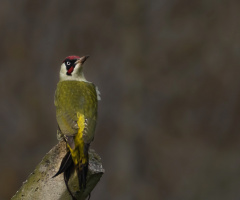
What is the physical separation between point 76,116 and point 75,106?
11 centimetres

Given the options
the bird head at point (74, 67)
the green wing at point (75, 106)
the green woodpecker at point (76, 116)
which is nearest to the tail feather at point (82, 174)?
the green woodpecker at point (76, 116)

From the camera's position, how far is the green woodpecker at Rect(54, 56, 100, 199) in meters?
2.47

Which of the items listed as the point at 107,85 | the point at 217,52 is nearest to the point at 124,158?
the point at 107,85

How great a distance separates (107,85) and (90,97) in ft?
8.90

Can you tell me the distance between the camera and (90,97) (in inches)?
124

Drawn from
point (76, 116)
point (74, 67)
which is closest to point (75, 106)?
point (76, 116)

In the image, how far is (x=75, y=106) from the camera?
3.03 metres

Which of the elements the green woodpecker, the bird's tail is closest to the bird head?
the green woodpecker

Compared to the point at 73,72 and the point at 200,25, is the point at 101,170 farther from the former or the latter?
the point at 200,25

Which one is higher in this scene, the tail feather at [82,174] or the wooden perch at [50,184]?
the tail feather at [82,174]

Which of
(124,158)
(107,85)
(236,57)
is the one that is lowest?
(124,158)

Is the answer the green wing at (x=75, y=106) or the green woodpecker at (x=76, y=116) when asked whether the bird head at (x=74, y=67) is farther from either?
the green wing at (x=75, y=106)

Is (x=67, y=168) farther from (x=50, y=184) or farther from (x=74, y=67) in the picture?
(x=74, y=67)

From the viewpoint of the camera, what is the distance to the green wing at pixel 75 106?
9.16ft
